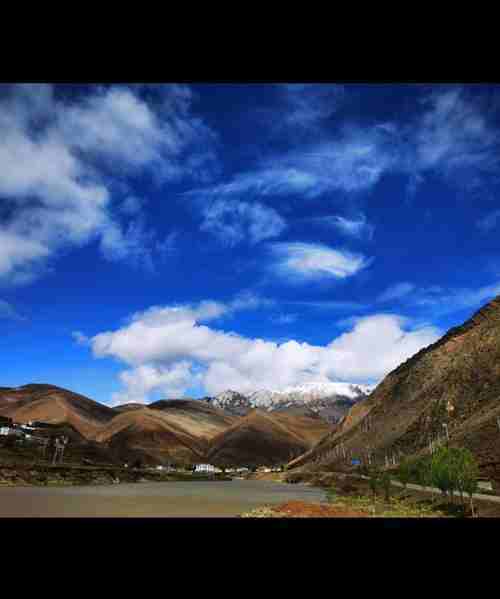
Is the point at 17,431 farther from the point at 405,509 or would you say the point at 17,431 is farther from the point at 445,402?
the point at 405,509

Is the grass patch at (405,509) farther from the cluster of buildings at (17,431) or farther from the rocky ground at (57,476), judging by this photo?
the cluster of buildings at (17,431)

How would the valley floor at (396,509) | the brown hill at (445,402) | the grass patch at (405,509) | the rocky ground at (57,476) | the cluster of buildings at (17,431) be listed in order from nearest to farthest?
the valley floor at (396,509)
the grass patch at (405,509)
the brown hill at (445,402)
the rocky ground at (57,476)
the cluster of buildings at (17,431)

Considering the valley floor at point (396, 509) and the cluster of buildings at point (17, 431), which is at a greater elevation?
the cluster of buildings at point (17, 431)

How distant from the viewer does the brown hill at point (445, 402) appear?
69.9 meters

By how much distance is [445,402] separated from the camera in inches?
3565

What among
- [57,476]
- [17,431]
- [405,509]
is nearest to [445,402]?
[405,509]

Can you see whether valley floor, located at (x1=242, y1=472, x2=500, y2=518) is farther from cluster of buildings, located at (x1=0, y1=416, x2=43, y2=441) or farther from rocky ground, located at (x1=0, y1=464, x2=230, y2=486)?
cluster of buildings, located at (x1=0, y1=416, x2=43, y2=441)

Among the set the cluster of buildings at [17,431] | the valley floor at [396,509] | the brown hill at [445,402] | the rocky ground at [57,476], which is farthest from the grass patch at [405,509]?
the cluster of buildings at [17,431]

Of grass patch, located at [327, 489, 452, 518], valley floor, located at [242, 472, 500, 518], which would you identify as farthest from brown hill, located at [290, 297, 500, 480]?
grass patch, located at [327, 489, 452, 518]

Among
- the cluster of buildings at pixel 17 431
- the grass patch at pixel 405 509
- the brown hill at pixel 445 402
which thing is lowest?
the grass patch at pixel 405 509

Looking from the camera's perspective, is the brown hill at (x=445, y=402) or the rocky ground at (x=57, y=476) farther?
the rocky ground at (x=57, y=476)
